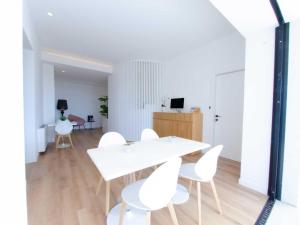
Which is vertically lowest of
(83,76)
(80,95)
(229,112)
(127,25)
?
(229,112)

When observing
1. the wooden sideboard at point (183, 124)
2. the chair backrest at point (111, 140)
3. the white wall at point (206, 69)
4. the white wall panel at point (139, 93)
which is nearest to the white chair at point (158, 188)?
the chair backrest at point (111, 140)

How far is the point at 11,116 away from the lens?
606 millimetres

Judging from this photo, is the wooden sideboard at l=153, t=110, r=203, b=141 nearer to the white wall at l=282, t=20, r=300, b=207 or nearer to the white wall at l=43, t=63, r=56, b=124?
the white wall at l=282, t=20, r=300, b=207

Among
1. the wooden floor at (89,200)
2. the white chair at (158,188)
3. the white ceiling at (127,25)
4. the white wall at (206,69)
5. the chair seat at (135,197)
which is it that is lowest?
the wooden floor at (89,200)

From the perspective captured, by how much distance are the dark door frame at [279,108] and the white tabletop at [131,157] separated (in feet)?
3.18

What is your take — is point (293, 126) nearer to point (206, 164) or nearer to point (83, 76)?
point (206, 164)

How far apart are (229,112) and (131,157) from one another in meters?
2.72

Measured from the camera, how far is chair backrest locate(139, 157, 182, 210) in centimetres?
103

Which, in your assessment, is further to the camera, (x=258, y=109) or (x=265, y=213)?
(x=258, y=109)

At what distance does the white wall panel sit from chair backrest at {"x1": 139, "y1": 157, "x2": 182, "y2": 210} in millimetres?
3796

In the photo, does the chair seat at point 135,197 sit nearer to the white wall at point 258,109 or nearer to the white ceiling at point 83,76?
the white wall at point 258,109

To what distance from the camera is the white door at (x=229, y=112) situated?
3072 mm

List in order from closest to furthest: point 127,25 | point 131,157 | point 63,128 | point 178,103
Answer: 1. point 131,157
2. point 127,25
3. point 63,128
4. point 178,103

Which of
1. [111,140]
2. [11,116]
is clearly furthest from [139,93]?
[11,116]
